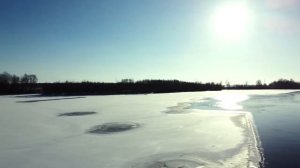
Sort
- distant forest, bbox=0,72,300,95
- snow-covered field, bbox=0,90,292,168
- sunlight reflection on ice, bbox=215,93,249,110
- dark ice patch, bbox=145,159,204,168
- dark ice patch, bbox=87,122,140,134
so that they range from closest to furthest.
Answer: dark ice patch, bbox=145,159,204,168
snow-covered field, bbox=0,90,292,168
dark ice patch, bbox=87,122,140,134
sunlight reflection on ice, bbox=215,93,249,110
distant forest, bbox=0,72,300,95

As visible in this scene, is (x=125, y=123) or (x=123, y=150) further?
(x=125, y=123)

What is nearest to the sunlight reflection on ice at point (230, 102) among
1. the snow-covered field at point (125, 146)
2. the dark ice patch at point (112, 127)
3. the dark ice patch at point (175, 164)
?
the snow-covered field at point (125, 146)

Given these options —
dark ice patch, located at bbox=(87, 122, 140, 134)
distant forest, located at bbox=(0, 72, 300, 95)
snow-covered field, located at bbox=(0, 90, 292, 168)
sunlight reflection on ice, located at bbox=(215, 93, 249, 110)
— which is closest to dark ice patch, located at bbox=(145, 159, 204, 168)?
snow-covered field, located at bbox=(0, 90, 292, 168)

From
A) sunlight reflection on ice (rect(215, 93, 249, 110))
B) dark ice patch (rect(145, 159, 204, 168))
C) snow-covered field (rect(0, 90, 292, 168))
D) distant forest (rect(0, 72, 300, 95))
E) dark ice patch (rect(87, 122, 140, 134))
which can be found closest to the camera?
dark ice patch (rect(145, 159, 204, 168))

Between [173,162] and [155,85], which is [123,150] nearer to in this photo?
[173,162]

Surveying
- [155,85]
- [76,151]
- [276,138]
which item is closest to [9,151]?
[76,151]

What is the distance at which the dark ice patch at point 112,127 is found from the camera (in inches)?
520

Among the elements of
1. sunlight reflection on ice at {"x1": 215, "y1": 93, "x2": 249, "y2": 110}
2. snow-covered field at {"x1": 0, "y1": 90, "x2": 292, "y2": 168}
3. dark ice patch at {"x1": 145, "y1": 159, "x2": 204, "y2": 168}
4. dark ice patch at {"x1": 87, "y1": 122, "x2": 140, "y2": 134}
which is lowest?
dark ice patch at {"x1": 145, "y1": 159, "x2": 204, "y2": 168}

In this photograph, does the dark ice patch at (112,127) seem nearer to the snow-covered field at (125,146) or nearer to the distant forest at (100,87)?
the snow-covered field at (125,146)

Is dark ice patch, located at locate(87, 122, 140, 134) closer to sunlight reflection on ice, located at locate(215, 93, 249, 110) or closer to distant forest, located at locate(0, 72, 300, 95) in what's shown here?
sunlight reflection on ice, located at locate(215, 93, 249, 110)

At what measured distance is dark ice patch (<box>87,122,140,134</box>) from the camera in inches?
520

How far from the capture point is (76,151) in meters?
9.27

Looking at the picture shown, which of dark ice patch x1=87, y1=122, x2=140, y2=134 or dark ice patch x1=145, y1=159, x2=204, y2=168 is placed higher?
dark ice patch x1=87, y1=122, x2=140, y2=134

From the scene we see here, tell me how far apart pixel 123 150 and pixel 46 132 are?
4.67 metres
